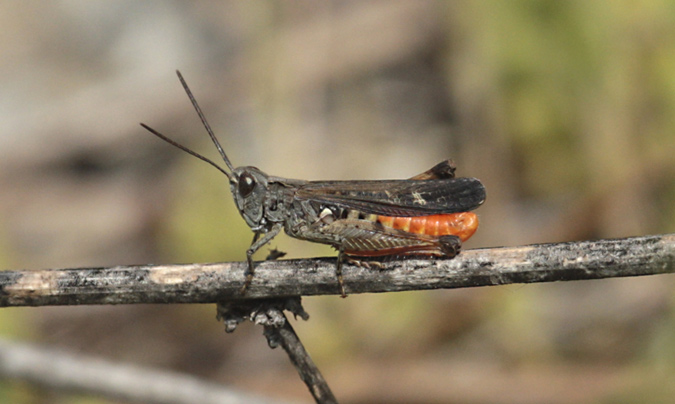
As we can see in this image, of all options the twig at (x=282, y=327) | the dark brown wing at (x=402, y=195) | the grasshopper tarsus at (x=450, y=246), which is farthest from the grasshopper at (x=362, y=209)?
the twig at (x=282, y=327)

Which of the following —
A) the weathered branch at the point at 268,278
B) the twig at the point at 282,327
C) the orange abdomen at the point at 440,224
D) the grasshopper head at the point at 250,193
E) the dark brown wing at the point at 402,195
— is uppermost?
the grasshopper head at the point at 250,193

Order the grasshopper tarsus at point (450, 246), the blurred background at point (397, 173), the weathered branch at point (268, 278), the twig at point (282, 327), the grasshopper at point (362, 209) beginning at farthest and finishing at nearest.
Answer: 1. the blurred background at point (397, 173)
2. the grasshopper at point (362, 209)
3. the grasshopper tarsus at point (450, 246)
4. the weathered branch at point (268, 278)
5. the twig at point (282, 327)

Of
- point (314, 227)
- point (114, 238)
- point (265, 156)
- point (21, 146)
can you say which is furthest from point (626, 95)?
point (21, 146)

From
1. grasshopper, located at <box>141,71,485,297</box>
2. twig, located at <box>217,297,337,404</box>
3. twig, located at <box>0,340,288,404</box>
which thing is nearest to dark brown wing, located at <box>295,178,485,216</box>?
grasshopper, located at <box>141,71,485,297</box>

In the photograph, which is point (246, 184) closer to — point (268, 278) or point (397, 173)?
point (268, 278)

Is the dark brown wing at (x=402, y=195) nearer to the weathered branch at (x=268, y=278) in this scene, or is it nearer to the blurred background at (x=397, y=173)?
the weathered branch at (x=268, y=278)

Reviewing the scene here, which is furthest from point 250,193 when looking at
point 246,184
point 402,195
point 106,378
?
Result: point 106,378
